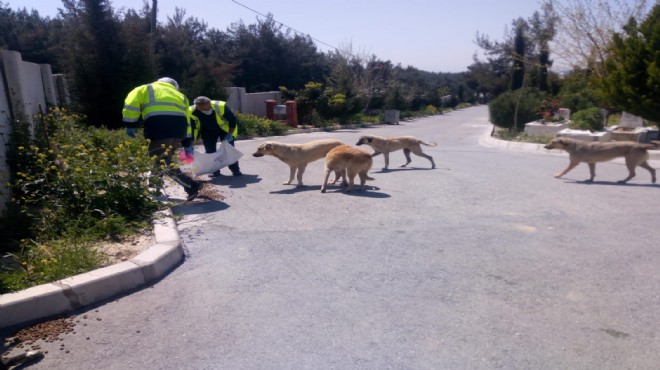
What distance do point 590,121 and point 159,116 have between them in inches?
720

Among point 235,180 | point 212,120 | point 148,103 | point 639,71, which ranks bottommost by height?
point 235,180

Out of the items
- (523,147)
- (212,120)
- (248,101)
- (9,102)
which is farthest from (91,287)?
(248,101)

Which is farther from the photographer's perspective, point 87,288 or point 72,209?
point 72,209

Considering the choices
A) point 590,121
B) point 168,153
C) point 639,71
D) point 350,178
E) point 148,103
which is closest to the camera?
point 148,103

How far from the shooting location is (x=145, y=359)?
3.25m

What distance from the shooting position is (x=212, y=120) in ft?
32.1

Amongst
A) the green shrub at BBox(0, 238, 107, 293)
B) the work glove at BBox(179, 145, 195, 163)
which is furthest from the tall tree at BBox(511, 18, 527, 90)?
the green shrub at BBox(0, 238, 107, 293)

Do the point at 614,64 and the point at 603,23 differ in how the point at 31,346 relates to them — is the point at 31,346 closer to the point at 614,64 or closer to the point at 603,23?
the point at 614,64

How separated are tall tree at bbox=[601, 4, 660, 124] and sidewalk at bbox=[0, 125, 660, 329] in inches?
587

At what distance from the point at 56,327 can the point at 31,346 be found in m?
0.25

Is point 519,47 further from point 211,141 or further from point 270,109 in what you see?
point 211,141

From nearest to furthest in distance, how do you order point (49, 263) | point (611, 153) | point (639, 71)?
point (49, 263) → point (611, 153) → point (639, 71)

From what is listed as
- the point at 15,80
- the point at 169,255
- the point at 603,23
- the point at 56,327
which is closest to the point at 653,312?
the point at 169,255

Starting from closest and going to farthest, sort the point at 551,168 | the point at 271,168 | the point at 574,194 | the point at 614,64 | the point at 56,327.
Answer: the point at 56,327
the point at 574,194
the point at 271,168
the point at 551,168
the point at 614,64
